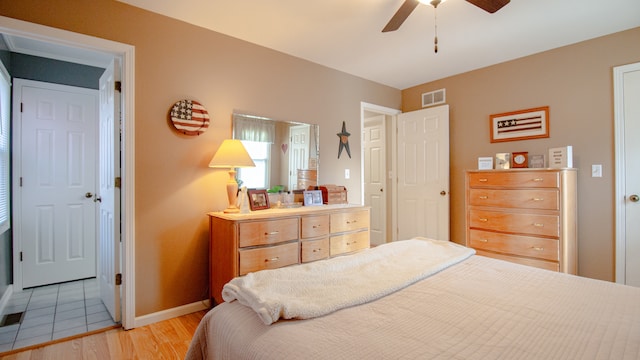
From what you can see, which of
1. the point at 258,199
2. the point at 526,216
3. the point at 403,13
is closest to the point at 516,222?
the point at 526,216

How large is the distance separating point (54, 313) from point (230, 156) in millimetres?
2026

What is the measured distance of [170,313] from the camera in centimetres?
253

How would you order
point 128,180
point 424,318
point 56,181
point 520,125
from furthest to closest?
point 520,125
point 56,181
point 128,180
point 424,318

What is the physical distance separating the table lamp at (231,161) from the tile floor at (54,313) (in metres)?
1.34

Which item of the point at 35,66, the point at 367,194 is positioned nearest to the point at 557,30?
the point at 367,194

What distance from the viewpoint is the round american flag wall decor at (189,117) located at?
2.54 m

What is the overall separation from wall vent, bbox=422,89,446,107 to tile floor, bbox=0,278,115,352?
4.27 m

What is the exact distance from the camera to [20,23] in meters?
1.99

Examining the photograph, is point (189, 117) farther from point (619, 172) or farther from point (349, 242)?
point (619, 172)

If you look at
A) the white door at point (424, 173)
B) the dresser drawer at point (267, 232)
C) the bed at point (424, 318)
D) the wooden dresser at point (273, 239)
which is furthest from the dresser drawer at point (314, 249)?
the white door at point (424, 173)

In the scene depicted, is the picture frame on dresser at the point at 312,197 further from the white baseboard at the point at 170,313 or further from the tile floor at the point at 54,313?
the tile floor at the point at 54,313

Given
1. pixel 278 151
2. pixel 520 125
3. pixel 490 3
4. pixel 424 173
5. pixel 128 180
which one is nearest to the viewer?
pixel 490 3

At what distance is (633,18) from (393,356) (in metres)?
3.57

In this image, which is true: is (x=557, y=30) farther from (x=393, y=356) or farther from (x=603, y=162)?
(x=393, y=356)
